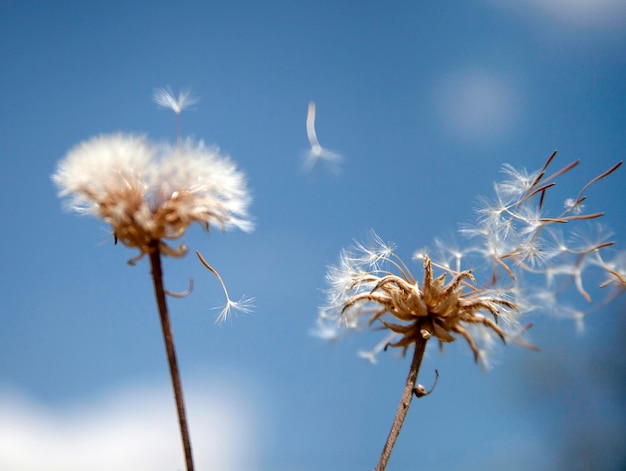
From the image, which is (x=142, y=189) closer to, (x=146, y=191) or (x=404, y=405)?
(x=146, y=191)

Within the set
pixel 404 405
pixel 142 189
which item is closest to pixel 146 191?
pixel 142 189

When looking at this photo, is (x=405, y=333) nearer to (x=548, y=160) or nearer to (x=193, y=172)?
(x=548, y=160)

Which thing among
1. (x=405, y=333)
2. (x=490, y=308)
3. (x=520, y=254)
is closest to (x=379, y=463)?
(x=405, y=333)

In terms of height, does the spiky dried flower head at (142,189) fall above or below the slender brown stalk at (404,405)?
above

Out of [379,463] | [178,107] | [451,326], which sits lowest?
[379,463]

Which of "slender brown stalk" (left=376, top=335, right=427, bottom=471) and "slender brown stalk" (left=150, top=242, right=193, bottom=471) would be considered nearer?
"slender brown stalk" (left=150, top=242, right=193, bottom=471)

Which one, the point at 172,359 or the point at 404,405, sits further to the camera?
the point at 404,405

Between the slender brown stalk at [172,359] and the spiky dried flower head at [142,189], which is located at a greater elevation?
the spiky dried flower head at [142,189]

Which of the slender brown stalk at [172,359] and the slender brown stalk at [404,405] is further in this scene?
the slender brown stalk at [404,405]
